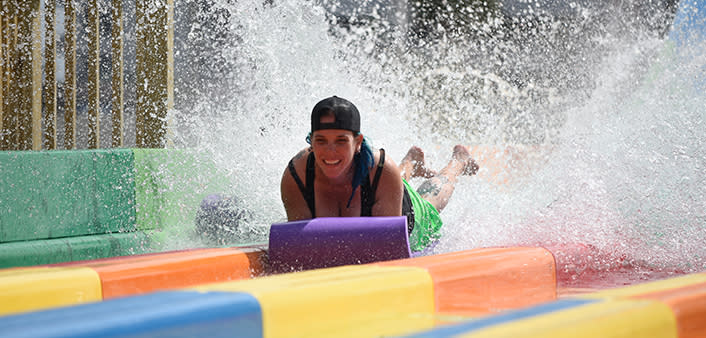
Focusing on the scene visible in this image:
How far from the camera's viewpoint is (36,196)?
3.46m

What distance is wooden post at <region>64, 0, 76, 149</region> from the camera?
17.8ft

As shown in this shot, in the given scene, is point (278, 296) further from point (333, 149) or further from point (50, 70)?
point (50, 70)

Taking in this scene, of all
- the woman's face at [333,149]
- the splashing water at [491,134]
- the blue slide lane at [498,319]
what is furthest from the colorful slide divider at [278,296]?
the splashing water at [491,134]

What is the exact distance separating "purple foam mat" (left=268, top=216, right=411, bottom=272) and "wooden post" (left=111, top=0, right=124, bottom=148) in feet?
10.3

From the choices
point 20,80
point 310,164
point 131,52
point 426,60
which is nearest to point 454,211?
point 310,164

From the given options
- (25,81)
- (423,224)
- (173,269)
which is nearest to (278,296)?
(173,269)

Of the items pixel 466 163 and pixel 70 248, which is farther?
pixel 466 163

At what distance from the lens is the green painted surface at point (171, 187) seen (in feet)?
13.0

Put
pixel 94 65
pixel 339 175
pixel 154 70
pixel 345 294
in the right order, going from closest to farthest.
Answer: pixel 345 294 → pixel 339 175 → pixel 154 70 → pixel 94 65

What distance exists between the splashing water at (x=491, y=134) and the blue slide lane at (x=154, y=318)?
5.93 feet

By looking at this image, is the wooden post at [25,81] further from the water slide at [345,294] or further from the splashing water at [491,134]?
the water slide at [345,294]

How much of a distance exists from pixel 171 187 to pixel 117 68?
1561mm

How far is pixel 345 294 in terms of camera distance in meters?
1.58

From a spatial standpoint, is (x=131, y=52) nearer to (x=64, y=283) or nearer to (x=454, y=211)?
(x=454, y=211)
